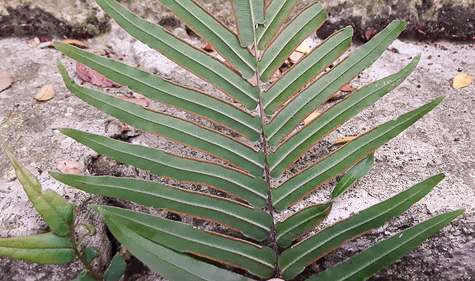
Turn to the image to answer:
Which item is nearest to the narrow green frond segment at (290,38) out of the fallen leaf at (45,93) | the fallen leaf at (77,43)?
the fallen leaf at (45,93)

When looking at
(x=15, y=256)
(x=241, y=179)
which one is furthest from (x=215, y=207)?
(x=15, y=256)

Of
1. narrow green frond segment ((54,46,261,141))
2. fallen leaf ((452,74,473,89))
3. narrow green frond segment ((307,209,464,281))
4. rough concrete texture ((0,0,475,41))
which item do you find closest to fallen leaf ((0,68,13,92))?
rough concrete texture ((0,0,475,41))

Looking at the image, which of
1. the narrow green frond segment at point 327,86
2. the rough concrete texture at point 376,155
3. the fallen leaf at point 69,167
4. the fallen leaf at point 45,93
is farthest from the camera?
the fallen leaf at point 45,93

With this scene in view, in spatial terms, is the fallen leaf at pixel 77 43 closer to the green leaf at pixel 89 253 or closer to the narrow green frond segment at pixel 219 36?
the narrow green frond segment at pixel 219 36

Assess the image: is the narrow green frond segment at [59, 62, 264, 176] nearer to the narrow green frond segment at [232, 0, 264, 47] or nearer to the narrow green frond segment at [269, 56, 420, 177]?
the narrow green frond segment at [269, 56, 420, 177]

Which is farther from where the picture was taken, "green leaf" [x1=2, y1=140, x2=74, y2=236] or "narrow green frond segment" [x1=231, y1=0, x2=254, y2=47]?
"narrow green frond segment" [x1=231, y1=0, x2=254, y2=47]
